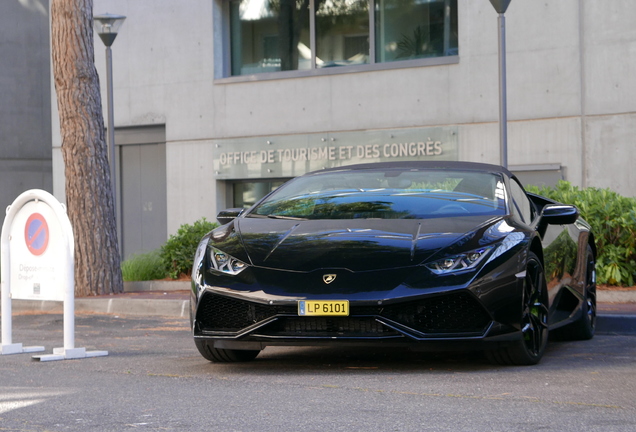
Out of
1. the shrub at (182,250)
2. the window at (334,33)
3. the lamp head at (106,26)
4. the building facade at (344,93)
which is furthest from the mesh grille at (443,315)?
the window at (334,33)

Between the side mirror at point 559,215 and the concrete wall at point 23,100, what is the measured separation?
824 inches

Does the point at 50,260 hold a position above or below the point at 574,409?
above

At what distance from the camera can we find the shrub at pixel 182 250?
47.9 feet

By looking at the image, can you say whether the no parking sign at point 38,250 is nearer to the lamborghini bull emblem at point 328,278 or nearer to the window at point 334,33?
the lamborghini bull emblem at point 328,278

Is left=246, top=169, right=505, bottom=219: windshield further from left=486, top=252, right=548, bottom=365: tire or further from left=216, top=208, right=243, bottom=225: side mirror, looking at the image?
left=486, top=252, right=548, bottom=365: tire

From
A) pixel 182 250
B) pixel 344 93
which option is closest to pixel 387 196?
pixel 182 250

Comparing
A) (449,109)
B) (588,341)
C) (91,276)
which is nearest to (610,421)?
(588,341)

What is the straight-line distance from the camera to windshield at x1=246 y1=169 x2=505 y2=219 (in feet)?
22.6

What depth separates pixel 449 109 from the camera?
17.0 m

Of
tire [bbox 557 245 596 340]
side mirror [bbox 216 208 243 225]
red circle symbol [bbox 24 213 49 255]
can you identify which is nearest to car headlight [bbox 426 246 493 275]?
side mirror [bbox 216 208 243 225]

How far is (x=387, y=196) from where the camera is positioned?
7.15 metres

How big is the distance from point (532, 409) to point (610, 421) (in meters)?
0.42

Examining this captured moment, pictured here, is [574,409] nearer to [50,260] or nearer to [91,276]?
[50,260]

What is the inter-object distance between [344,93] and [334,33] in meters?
1.24
